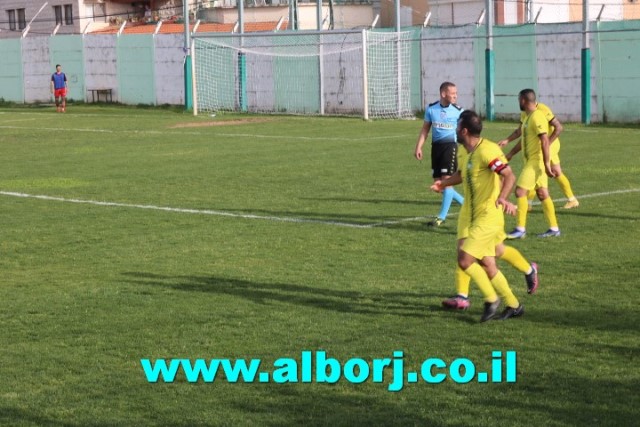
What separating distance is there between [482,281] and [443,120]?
21.0 feet

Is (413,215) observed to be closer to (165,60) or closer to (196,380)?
(196,380)

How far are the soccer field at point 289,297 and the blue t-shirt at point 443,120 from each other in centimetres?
112

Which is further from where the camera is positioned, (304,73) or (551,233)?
(304,73)

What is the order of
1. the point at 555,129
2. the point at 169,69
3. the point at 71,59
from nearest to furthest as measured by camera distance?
1. the point at 555,129
2. the point at 169,69
3. the point at 71,59

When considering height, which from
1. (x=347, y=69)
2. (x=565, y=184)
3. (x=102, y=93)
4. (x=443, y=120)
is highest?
(x=347, y=69)

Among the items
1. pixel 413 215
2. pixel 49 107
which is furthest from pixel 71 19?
pixel 413 215

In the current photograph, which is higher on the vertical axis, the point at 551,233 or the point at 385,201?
the point at 385,201

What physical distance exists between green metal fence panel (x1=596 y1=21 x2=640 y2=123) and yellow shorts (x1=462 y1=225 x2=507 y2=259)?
25740mm

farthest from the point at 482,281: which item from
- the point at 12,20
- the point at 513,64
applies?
the point at 12,20

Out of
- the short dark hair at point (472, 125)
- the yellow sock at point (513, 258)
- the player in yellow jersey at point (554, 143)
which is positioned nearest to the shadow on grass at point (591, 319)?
the yellow sock at point (513, 258)

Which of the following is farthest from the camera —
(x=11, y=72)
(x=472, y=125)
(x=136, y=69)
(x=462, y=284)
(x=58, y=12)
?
(x=58, y=12)

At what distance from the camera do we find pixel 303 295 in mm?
11180

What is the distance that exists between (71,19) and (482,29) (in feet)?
150

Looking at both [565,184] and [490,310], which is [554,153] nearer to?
[565,184]
